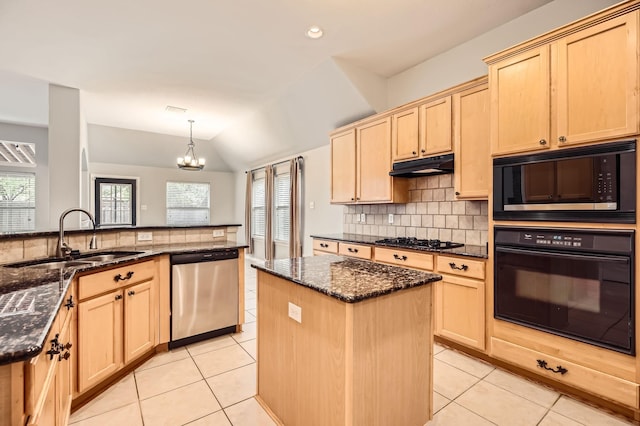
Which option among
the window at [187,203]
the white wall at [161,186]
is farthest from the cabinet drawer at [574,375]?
the window at [187,203]

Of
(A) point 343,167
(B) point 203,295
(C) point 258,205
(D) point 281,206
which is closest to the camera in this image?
(B) point 203,295

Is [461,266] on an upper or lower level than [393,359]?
→ upper

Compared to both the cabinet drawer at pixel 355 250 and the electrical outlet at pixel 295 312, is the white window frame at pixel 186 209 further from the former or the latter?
the electrical outlet at pixel 295 312

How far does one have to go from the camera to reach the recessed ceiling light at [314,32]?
2996mm

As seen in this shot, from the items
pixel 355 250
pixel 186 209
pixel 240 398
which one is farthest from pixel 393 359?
pixel 186 209

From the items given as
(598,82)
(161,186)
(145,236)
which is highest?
(598,82)

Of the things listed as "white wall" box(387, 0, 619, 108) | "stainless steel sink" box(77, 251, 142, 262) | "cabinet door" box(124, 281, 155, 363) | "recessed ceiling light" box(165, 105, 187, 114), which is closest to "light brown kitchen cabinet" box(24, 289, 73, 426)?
"cabinet door" box(124, 281, 155, 363)

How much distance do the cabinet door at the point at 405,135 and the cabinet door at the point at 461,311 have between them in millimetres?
1437

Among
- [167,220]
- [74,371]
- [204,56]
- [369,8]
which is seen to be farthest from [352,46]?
[167,220]

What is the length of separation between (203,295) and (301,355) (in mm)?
1684

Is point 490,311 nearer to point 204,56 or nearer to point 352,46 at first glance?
point 352,46

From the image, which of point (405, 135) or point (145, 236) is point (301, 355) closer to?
point (145, 236)

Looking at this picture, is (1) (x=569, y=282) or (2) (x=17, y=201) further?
(2) (x=17, y=201)

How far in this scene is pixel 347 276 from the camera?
1.74m
